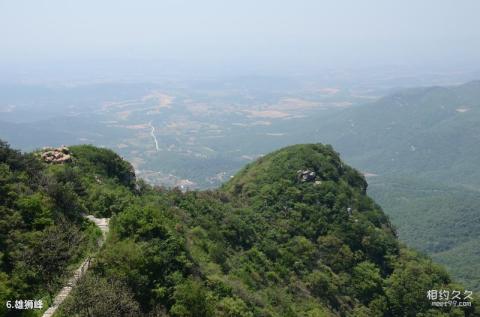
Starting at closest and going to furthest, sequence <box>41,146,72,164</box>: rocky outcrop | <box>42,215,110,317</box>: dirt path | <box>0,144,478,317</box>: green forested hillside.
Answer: <box>42,215,110,317</box>: dirt path → <box>0,144,478,317</box>: green forested hillside → <box>41,146,72,164</box>: rocky outcrop

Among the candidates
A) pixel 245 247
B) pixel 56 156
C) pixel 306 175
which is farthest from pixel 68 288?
pixel 306 175

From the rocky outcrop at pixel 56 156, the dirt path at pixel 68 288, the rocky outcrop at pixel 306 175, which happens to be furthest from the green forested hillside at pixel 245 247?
the rocky outcrop at pixel 56 156

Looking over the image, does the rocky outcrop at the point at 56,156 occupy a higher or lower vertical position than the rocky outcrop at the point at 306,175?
higher

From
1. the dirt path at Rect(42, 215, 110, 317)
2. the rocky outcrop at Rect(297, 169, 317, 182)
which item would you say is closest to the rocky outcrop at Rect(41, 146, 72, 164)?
the dirt path at Rect(42, 215, 110, 317)

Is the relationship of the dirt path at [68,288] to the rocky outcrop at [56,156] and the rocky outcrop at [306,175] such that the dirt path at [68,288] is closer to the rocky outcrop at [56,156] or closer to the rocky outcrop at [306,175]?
the rocky outcrop at [56,156]

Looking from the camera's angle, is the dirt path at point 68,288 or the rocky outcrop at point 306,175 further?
the rocky outcrop at point 306,175

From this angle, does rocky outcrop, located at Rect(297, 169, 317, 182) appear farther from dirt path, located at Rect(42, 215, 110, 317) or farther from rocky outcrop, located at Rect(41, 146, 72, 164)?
dirt path, located at Rect(42, 215, 110, 317)

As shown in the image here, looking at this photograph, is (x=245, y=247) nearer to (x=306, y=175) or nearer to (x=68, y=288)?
(x=306, y=175)
